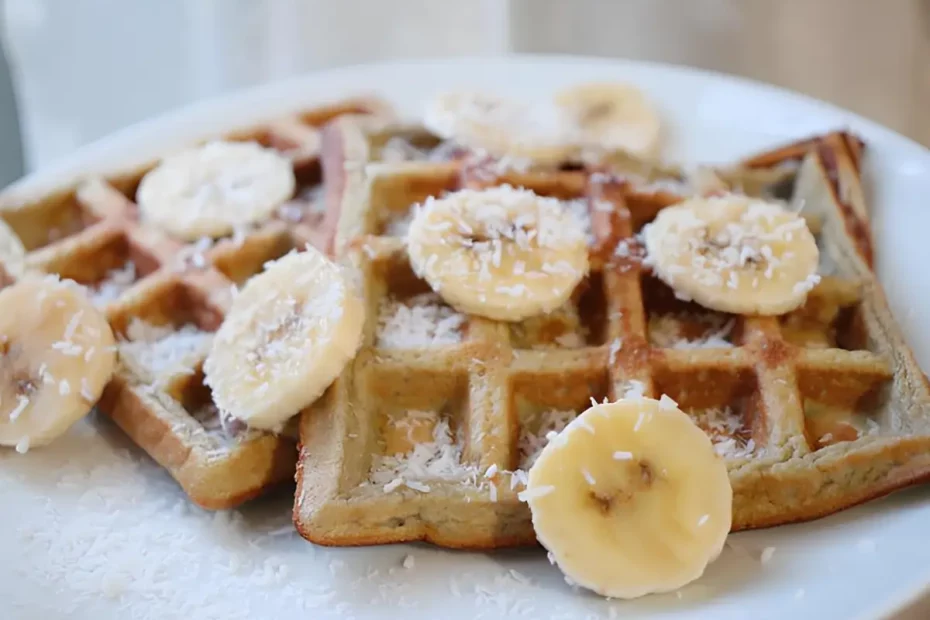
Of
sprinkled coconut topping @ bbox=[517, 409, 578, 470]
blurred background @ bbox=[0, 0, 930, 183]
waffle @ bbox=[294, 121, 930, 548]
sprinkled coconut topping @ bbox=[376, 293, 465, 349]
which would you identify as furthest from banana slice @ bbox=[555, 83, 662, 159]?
blurred background @ bbox=[0, 0, 930, 183]

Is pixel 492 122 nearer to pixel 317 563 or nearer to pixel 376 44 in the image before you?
pixel 317 563

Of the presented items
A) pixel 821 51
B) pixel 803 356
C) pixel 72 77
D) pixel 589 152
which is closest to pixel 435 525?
pixel 803 356

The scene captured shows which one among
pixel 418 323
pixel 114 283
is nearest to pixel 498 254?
pixel 418 323

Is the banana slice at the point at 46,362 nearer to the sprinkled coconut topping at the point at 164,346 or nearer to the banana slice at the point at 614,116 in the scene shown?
the sprinkled coconut topping at the point at 164,346

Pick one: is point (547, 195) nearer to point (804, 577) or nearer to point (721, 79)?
point (721, 79)

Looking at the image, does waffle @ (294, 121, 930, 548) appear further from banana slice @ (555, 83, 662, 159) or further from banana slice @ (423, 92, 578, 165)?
banana slice @ (555, 83, 662, 159)
